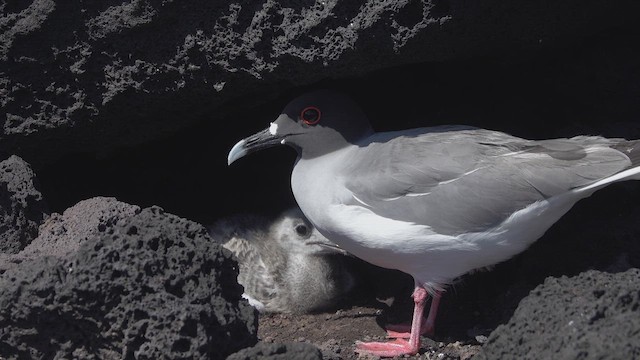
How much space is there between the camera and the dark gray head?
4.98 metres

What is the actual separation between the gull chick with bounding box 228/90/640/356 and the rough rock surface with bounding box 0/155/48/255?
4.89ft

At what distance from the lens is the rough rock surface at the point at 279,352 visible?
3691 mm

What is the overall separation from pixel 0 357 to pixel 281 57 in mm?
2074

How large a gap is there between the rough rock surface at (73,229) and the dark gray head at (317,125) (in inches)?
34.6

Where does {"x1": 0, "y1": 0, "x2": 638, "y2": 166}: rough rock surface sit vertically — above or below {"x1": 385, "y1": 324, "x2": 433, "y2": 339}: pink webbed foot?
above

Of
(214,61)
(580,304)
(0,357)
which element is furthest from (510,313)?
(0,357)

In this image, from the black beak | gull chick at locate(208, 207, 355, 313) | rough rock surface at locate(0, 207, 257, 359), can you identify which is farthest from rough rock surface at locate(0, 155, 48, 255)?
gull chick at locate(208, 207, 355, 313)

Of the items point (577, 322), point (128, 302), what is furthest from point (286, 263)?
point (577, 322)

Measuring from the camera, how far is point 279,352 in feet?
12.2

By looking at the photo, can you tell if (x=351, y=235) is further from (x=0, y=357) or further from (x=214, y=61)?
(x=0, y=357)

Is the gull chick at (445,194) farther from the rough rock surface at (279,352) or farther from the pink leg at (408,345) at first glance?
the rough rock surface at (279,352)

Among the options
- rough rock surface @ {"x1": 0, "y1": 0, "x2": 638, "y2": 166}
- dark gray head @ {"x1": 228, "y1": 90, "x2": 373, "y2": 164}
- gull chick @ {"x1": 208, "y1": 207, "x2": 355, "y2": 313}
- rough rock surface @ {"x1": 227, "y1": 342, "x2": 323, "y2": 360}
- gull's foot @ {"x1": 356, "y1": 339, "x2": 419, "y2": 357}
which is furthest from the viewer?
gull chick @ {"x1": 208, "y1": 207, "x2": 355, "y2": 313}

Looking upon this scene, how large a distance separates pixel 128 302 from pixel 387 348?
150cm

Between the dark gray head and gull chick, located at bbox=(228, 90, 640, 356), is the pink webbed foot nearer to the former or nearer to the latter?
gull chick, located at bbox=(228, 90, 640, 356)
